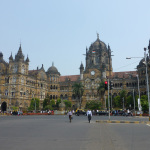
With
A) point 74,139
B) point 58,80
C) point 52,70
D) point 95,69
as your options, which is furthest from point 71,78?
point 74,139

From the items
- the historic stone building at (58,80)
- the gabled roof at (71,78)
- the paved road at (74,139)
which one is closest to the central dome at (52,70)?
the historic stone building at (58,80)

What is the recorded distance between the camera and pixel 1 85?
250ft

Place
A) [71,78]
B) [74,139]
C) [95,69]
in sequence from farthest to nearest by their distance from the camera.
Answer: [71,78], [95,69], [74,139]

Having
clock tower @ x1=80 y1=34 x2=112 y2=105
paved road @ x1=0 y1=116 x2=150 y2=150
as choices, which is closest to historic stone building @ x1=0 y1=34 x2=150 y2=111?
clock tower @ x1=80 y1=34 x2=112 y2=105

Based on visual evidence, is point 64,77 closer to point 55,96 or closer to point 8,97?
point 55,96

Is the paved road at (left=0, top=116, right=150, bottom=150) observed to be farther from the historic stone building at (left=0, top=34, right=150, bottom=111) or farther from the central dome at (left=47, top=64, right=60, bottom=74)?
the central dome at (left=47, top=64, right=60, bottom=74)

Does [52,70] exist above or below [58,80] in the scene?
above

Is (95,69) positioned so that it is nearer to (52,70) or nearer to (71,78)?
(71,78)

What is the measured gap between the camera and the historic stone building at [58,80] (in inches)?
2940

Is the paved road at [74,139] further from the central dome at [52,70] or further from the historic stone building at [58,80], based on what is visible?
the central dome at [52,70]

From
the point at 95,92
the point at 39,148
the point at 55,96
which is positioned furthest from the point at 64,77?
the point at 39,148

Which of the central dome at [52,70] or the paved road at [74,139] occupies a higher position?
the central dome at [52,70]

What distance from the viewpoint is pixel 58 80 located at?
9406 cm

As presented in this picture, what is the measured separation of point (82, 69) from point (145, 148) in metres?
80.0
